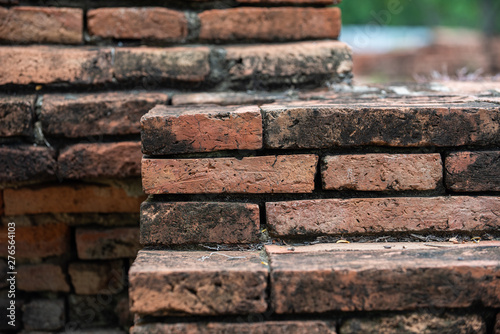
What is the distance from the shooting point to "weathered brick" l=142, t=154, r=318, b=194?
4.10 feet

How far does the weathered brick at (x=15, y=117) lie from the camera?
1.68m

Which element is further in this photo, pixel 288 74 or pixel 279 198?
pixel 288 74

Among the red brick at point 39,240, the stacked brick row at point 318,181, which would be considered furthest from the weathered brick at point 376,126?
the red brick at point 39,240

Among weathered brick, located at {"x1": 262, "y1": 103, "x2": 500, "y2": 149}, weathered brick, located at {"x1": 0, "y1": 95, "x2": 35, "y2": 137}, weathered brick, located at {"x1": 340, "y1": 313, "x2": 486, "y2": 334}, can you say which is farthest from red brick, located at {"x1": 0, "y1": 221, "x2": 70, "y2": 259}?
weathered brick, located at {"x1": 340, "y1": 313, "x2": 486, "y2": 334}

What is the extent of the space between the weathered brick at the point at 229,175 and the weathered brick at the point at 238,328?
341 millimetres

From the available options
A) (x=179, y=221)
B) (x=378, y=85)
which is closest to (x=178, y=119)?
(x=179, y=221)

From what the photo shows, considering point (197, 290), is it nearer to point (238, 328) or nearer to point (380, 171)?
point (238, 328)

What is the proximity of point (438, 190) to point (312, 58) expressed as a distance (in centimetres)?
74

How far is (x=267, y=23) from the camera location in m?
1.84

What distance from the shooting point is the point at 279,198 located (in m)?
1.29

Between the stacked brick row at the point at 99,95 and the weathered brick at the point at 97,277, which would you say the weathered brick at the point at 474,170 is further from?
the weathered brick at the point at 97,277

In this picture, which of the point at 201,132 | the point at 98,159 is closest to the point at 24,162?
the point at 98,159

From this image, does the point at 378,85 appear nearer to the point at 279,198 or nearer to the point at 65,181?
the point at 279,198

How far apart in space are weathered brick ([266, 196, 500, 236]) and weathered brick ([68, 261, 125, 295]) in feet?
3.05
